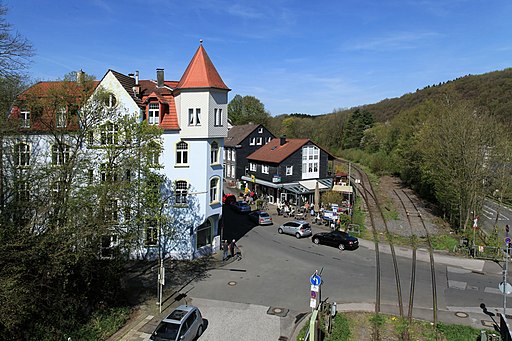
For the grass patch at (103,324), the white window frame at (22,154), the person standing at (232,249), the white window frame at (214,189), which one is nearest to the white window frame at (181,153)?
the white window frame at (214,189)

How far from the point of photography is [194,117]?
2727cm

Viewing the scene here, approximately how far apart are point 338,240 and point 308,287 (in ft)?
27.6

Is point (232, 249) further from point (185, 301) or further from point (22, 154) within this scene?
point (22, 154)

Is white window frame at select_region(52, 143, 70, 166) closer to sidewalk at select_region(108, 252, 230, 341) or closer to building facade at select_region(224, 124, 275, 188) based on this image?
sidewalk at select_region(108, 252, 230, 341)

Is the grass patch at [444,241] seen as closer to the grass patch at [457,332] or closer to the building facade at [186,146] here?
the grass patch at [457,332]

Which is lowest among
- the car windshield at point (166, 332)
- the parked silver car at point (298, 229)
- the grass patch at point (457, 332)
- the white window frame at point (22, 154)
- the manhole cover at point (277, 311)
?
the manhole cover at point (277, 311)

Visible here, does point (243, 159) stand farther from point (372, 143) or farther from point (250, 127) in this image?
point (372, 143)

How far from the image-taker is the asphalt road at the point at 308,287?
60.9 feet

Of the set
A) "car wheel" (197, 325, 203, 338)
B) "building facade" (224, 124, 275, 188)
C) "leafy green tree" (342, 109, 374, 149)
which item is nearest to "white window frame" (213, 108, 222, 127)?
"car wheel" (197, 325, 203, 338)

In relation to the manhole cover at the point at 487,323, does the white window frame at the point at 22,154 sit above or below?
above

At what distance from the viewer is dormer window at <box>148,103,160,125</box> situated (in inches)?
1091

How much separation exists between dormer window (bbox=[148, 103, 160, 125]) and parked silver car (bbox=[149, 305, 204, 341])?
14.6 meters

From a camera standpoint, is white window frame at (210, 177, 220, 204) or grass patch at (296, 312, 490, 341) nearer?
grass patch at (296, 312, 490, 341)

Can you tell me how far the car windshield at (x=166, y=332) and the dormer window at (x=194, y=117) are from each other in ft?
48.2
